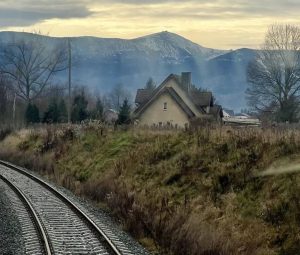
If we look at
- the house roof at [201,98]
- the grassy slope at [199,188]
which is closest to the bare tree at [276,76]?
the house roof at [201,98]

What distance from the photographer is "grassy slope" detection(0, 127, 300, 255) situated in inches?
543

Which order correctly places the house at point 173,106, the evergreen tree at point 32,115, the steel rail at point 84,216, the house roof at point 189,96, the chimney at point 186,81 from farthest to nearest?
the evergreen tree at point 32,115, the chimney at point 186,81, the house roof at point 189,96, the house at point 173,106, the steel rail at point 84,216

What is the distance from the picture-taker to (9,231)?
14695mm

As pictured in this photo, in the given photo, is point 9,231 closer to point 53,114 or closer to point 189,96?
point 189,96

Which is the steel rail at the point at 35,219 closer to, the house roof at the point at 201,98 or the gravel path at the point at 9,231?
the gravel path at the point at 9,231

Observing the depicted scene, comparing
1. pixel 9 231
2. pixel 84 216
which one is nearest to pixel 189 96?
pixel 84 216

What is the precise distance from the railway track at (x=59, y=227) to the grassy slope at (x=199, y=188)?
4.18 feet

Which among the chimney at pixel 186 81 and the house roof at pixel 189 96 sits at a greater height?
the chimney at pixel 186 81

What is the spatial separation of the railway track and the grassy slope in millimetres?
1274

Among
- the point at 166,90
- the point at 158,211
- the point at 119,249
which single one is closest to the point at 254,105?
the point at 166,90

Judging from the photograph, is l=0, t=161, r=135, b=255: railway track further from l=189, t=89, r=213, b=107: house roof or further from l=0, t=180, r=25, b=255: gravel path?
l=189, t=89, r=213, b=107: house roof

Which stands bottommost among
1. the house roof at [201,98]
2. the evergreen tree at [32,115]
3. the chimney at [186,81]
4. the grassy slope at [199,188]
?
the evergreen tree at [32,115]

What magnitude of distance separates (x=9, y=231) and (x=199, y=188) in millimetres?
7102

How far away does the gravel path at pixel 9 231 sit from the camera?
503 inches
